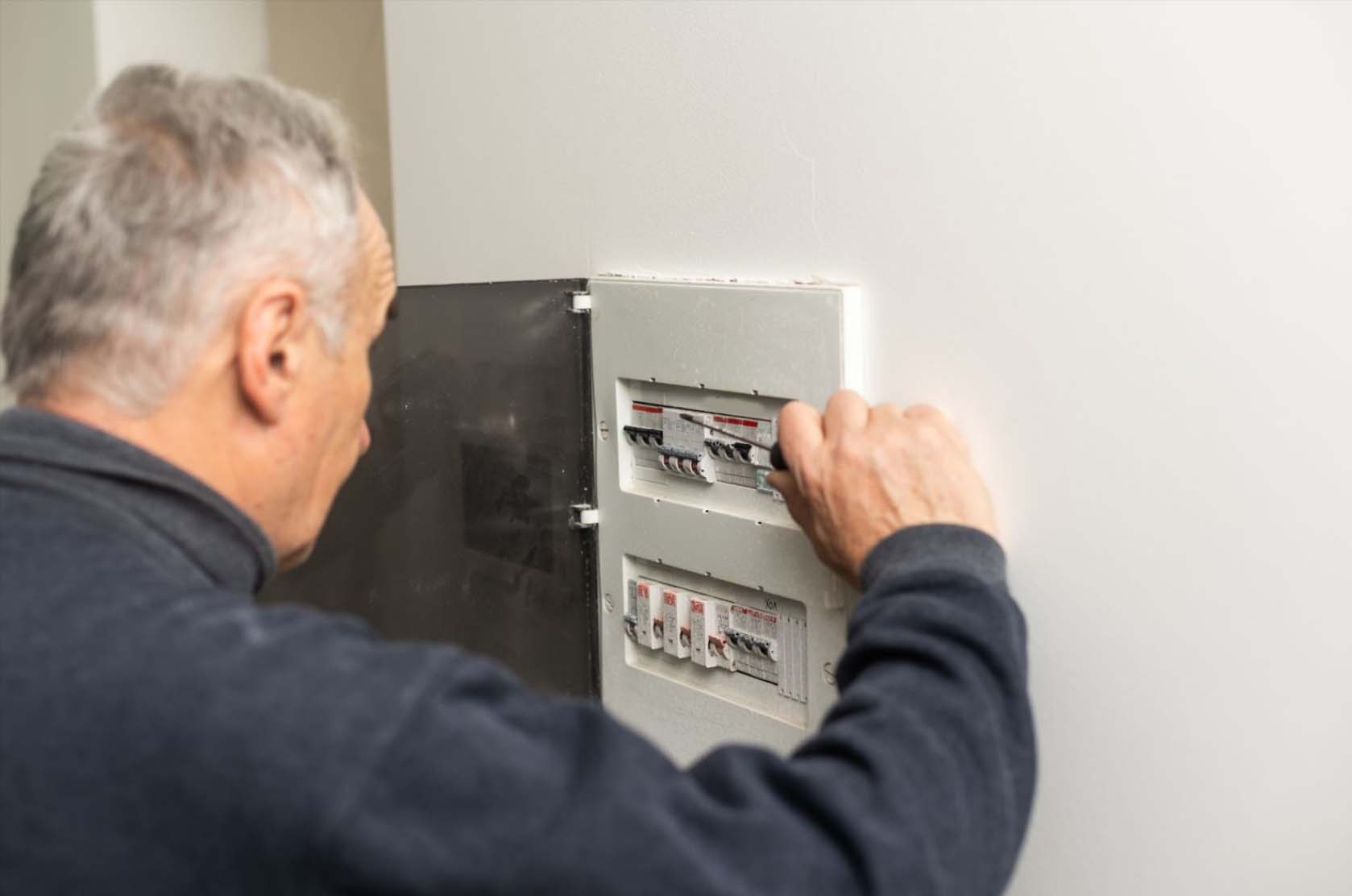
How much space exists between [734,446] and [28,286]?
2.02 ft

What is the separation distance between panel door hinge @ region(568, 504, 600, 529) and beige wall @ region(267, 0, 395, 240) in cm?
103

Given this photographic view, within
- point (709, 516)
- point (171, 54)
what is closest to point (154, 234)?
point (709, 516)

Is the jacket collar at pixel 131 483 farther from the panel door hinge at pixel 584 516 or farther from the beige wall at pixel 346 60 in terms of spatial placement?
the beige wall at pixel 346 60

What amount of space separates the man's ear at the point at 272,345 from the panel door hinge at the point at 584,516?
555 millimetres

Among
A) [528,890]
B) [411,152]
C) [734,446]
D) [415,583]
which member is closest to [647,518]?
[734,446]

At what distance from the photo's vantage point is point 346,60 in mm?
2207

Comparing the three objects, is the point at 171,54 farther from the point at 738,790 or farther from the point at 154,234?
the point at 738,790

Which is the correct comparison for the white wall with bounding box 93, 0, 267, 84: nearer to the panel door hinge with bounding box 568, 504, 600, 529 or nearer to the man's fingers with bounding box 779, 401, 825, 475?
the panel door hinge with bounding box 568, 504, 600, 529

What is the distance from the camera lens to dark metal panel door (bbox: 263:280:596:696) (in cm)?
138

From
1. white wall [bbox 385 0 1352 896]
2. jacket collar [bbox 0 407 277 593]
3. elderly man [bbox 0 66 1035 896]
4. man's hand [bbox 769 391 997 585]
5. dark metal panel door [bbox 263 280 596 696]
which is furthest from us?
dark metal panel door [bbox 263 280 596 696]

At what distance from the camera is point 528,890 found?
640 mm

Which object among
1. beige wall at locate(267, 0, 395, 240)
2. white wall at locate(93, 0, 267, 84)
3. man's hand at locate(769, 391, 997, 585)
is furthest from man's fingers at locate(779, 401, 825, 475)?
beige wall at locate(267, 0, 395, 240)

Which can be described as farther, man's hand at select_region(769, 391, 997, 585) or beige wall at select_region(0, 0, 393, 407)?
beige wall at select_region(0, 0, 393, 407)

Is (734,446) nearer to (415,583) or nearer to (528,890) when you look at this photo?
(415,583)
